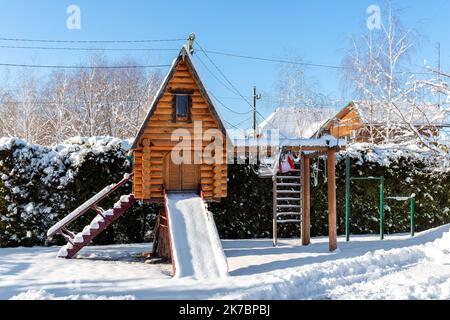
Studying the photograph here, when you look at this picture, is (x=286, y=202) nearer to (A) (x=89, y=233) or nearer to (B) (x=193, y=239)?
(B) (x=193, y=239)

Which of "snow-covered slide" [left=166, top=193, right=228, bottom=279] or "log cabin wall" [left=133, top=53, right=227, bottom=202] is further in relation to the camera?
"log cabin wall" [left=133, top=53, right=227, bottom=202]

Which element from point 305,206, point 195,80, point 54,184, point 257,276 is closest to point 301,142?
point 305,206

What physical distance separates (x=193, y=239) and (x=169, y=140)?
2.83 meters

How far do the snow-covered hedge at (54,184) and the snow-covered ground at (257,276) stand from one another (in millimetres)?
1292

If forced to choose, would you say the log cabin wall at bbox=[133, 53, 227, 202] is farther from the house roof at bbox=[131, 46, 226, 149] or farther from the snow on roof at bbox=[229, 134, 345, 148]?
the snow on roof at bbox=[229, 134, 345, 148]

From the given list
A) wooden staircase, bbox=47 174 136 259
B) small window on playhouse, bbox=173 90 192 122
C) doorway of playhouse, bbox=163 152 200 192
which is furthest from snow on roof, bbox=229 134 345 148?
wooden staircase, bbox=47 174 136 259

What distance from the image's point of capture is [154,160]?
38.3 feet

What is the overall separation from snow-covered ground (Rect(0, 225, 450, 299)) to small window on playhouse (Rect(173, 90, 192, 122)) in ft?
12.6

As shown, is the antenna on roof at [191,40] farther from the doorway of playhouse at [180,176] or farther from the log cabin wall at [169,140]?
the doorway of playhouse at [180,176]

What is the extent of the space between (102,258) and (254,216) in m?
5.81

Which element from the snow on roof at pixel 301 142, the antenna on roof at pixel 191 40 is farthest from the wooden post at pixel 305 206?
the antenna on roof at pixel 191 40

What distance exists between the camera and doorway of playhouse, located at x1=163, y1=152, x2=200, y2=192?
1213 cm

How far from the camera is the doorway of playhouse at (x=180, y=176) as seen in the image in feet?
39.8

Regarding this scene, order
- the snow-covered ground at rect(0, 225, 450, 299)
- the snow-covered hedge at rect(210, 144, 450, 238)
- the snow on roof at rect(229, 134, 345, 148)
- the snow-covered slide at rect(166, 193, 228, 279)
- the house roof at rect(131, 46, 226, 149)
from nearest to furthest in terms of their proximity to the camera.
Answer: the snow-covered ground at rect(0, 225, 450, 299) < the snow-covered slide at rect(166, 193, 228, 279) < the house roof at rect(131, 46, 226, 149) < the snow on roof at rect(229, 134, 345, 148) < the snow-covered hedge at rect(210, 144, 450, 238)
